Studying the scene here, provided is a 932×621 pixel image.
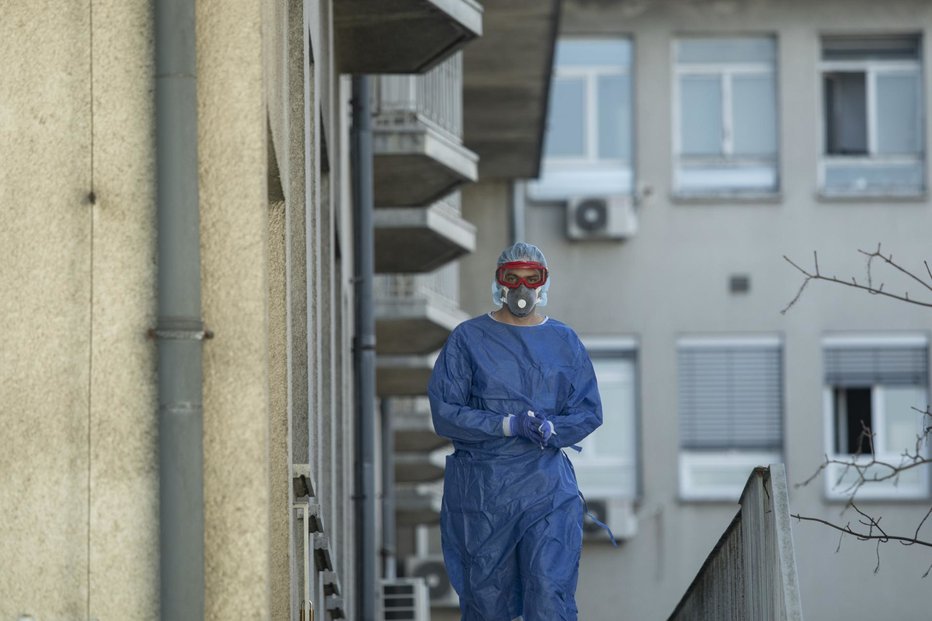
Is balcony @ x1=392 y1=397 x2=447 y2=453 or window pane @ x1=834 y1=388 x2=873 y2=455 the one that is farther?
window pane @ x1=834 y1=388 x2=873 y2=455

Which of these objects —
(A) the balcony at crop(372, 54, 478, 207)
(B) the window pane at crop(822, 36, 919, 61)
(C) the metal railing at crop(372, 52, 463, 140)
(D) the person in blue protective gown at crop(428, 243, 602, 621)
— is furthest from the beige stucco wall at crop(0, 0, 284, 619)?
(B) the window pane at crop(822, 36, 919, 61)

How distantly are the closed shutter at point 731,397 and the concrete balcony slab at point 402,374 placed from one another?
17.1 ft

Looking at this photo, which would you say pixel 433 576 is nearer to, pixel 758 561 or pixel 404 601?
pixel 404 601

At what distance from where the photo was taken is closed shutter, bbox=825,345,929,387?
2908 cm

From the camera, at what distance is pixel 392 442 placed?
87.4ft

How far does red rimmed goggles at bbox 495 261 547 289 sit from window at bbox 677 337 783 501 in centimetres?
2034

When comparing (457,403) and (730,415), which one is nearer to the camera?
(457,403)

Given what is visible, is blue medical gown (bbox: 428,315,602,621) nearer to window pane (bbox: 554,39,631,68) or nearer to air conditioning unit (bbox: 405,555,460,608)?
air conditioning unit (bbox: 405,555,460,608)

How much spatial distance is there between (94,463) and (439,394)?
360 centimetres

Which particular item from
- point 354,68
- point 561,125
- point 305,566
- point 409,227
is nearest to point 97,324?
point 305,566

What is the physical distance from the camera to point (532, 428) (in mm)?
8680

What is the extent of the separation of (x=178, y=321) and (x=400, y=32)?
853 centimetres

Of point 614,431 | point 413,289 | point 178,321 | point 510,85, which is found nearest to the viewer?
point 178,321

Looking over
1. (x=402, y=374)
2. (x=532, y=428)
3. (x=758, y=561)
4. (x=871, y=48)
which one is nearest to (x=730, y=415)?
(x=871, y=48)
